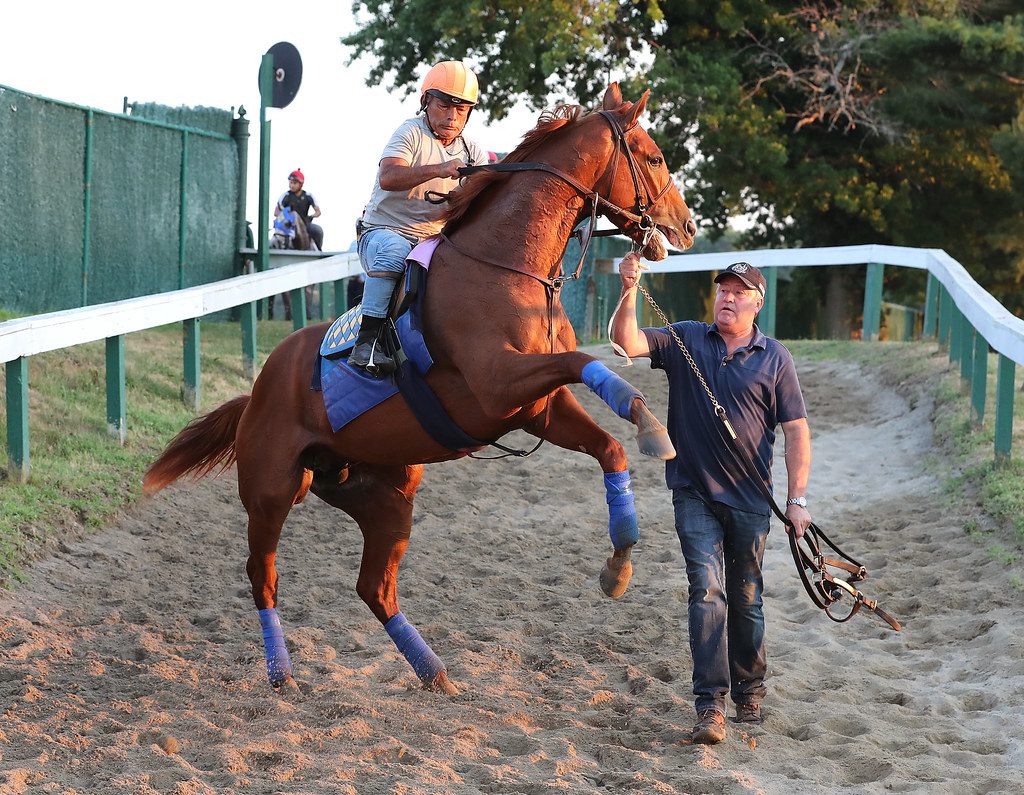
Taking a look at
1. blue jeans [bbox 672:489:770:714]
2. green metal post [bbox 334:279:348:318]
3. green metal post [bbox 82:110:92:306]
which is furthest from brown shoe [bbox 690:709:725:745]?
green metal post [bbox 82:110:92:306]

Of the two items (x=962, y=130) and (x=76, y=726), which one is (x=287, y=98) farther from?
(x=962, y=130)

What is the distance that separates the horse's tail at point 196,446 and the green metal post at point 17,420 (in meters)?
1.15

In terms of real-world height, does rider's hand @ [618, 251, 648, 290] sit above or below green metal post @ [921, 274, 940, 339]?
above

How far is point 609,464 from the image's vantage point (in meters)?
5.31

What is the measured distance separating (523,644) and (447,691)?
2.61 feet

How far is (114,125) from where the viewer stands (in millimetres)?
13195

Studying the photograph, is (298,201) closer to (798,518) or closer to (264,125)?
(264,125)

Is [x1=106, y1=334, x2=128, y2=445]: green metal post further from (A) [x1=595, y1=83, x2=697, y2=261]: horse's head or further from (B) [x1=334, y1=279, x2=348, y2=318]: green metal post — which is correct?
(A) [x1=595, y1=83, x2=697, y2=261]: horse's head

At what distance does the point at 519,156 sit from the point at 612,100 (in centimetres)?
48

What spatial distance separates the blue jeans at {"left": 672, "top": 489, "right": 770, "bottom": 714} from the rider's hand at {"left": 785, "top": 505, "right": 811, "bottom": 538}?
0.14 m

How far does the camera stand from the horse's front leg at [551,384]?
15.7 feet

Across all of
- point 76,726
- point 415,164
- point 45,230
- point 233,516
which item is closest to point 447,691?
point 76,726

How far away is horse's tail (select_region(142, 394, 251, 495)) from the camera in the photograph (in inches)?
274

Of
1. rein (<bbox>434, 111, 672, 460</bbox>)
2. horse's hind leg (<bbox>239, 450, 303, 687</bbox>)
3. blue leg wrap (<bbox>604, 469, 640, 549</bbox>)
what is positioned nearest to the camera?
blue leg wrap (<bbox>604, 469, 640, 549</bbox>)
